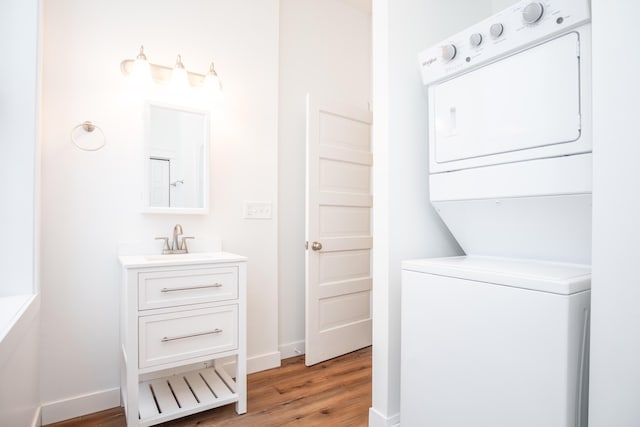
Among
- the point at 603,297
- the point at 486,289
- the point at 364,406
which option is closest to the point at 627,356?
the point at 603,297

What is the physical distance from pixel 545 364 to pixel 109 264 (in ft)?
6.66

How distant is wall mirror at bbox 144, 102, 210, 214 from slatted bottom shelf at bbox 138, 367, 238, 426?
99 cm

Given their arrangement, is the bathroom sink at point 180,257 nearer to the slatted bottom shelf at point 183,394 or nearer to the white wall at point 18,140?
the white wall at point 18,140

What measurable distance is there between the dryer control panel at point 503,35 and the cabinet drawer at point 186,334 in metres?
1.54

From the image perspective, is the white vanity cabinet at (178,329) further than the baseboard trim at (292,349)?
No

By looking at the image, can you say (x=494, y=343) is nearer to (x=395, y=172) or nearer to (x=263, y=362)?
(x=395, y=172)

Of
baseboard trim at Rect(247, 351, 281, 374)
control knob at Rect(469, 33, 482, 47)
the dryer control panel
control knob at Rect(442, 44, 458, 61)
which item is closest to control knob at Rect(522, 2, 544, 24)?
the dryer control panel

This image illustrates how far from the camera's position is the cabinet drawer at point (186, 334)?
165cm

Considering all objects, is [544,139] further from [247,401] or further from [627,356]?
[247,401]

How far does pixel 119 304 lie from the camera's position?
1927 millimetres

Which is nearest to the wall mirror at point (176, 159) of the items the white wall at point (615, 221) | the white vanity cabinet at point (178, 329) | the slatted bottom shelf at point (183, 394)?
the white vanity cabinet at point (178, 329)

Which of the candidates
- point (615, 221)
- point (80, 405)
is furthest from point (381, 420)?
point (80, 405)

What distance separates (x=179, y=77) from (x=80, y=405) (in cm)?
186

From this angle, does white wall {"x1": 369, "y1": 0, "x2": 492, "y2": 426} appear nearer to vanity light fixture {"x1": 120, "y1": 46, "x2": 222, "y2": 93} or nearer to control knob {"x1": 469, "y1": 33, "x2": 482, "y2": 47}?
control knob {"x1": 469, "y1": 33, "x2": 482, "y2": 47}
